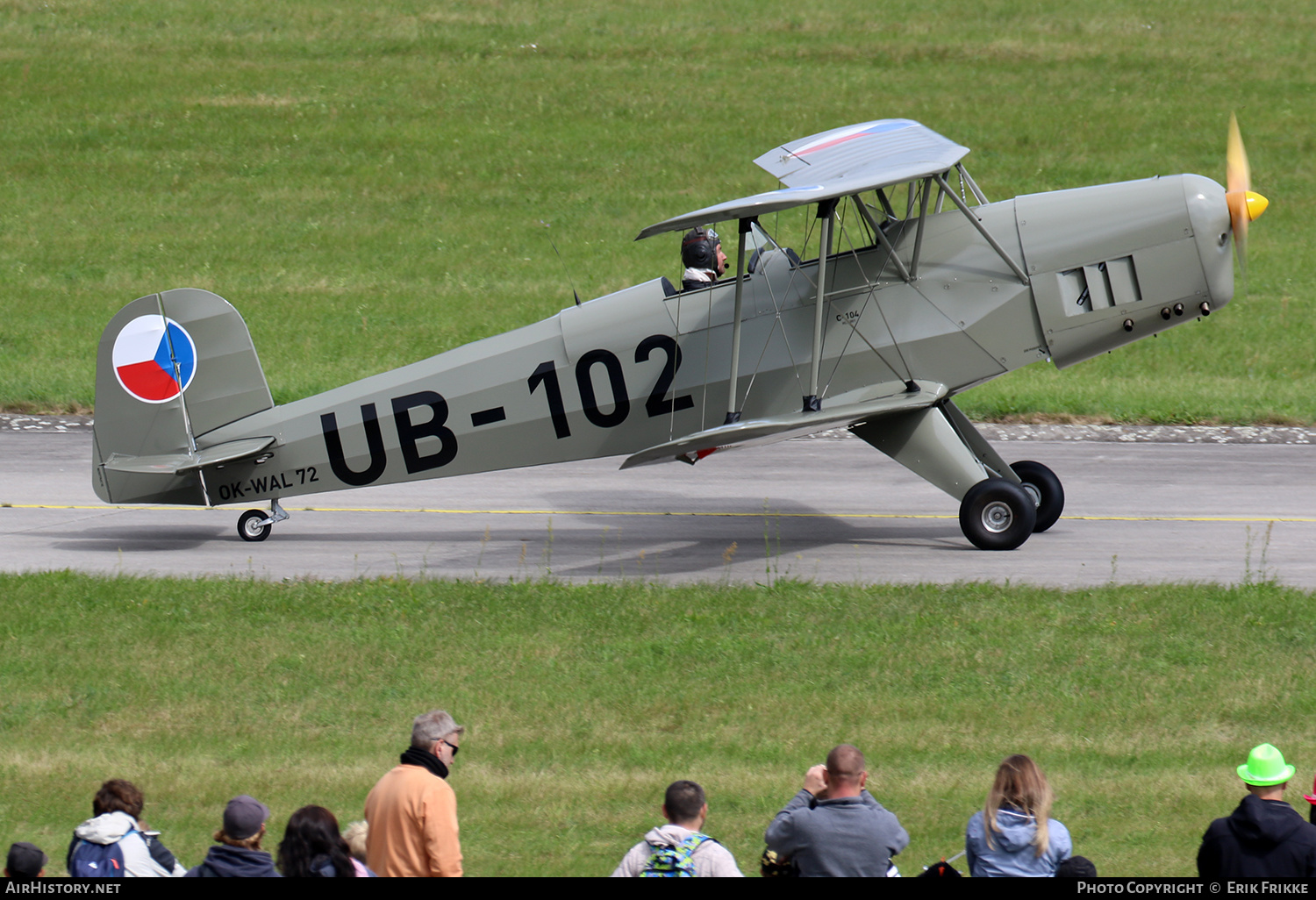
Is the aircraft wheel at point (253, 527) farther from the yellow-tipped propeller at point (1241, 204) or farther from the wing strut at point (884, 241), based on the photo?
the yellow-tipped propeller at point (1241, 204)

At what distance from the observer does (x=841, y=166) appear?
491 inches

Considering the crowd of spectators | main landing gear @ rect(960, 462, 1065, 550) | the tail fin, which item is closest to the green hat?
the crowd of spectators

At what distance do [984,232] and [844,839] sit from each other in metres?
7.74

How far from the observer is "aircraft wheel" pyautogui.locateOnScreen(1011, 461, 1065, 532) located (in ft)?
44.9

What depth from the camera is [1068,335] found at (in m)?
12.5

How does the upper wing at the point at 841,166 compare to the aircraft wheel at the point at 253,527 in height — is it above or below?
above

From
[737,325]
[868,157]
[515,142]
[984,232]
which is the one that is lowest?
[737,325]

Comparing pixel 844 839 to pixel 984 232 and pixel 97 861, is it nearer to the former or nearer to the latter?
pixel 97 861

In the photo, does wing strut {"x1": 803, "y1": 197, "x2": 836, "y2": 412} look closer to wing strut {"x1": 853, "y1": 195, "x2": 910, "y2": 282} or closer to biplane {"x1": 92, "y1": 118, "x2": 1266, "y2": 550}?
biplane {"x1": 92, "y1": 118, "x2": 1266, "y2": 550}

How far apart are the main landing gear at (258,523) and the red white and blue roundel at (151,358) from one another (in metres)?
1.45

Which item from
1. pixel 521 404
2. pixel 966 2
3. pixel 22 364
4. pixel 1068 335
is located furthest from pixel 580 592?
pixel 966 2

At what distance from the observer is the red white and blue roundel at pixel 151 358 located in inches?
521

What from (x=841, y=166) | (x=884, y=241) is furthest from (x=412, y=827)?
(x=841, y=166)

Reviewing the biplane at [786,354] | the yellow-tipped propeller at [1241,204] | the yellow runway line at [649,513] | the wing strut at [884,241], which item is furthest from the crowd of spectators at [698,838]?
the yellow runway line at [649,513]
